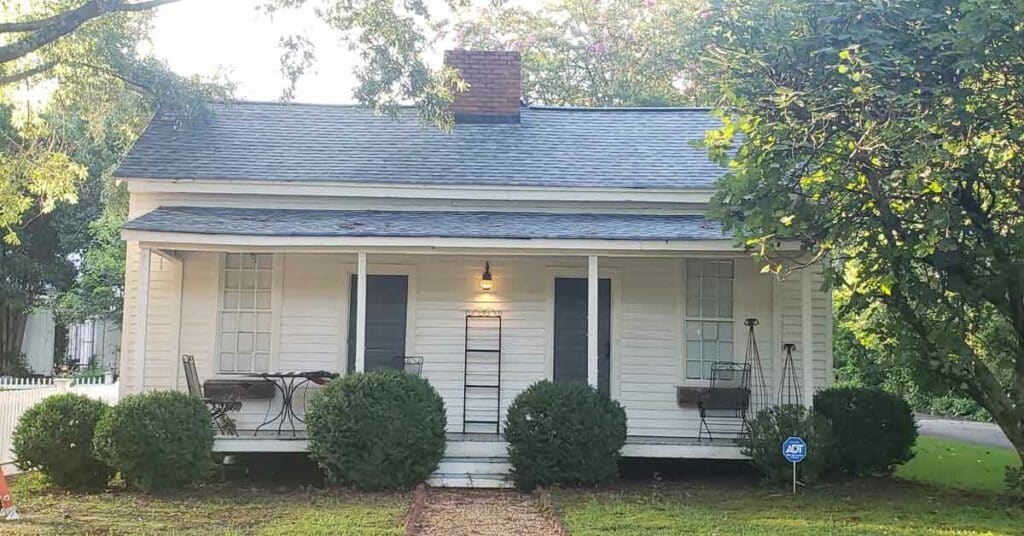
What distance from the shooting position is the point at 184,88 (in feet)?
41.7

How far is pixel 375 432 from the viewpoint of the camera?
9172 mm

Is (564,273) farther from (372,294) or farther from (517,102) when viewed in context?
(517,102)

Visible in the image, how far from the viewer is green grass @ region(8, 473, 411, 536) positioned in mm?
7348

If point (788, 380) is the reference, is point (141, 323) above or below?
above

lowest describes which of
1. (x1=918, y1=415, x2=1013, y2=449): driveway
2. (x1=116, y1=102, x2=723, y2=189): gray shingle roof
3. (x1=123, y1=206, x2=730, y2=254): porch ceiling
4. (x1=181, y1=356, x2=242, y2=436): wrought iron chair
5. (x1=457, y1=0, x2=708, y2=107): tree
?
(x1=918, y1=415, x2=1013, y2=449): driveway

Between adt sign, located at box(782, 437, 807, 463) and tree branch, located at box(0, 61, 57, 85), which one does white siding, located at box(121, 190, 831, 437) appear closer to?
adt sign, located at box(782, 437, 807, 463)

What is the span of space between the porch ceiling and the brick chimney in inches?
103

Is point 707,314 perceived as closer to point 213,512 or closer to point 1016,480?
point 1016,480

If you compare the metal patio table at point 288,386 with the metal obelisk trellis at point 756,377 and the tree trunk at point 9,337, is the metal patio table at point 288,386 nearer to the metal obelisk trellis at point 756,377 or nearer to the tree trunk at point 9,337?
the metal obelisk trellis at point 756,377

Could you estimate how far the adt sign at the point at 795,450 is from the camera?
924cm

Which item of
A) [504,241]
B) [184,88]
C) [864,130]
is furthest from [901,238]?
[184,88]

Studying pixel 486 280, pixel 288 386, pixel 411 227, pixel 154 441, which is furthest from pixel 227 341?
pixel 486 280

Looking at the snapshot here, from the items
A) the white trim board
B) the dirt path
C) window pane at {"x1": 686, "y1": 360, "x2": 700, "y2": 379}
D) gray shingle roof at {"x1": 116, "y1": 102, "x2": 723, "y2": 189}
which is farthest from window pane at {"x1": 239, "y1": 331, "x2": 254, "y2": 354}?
window pane at {"x1": 686, "y1": 360, "x2": 700, "y2": 379}

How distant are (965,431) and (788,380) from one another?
365 inches
